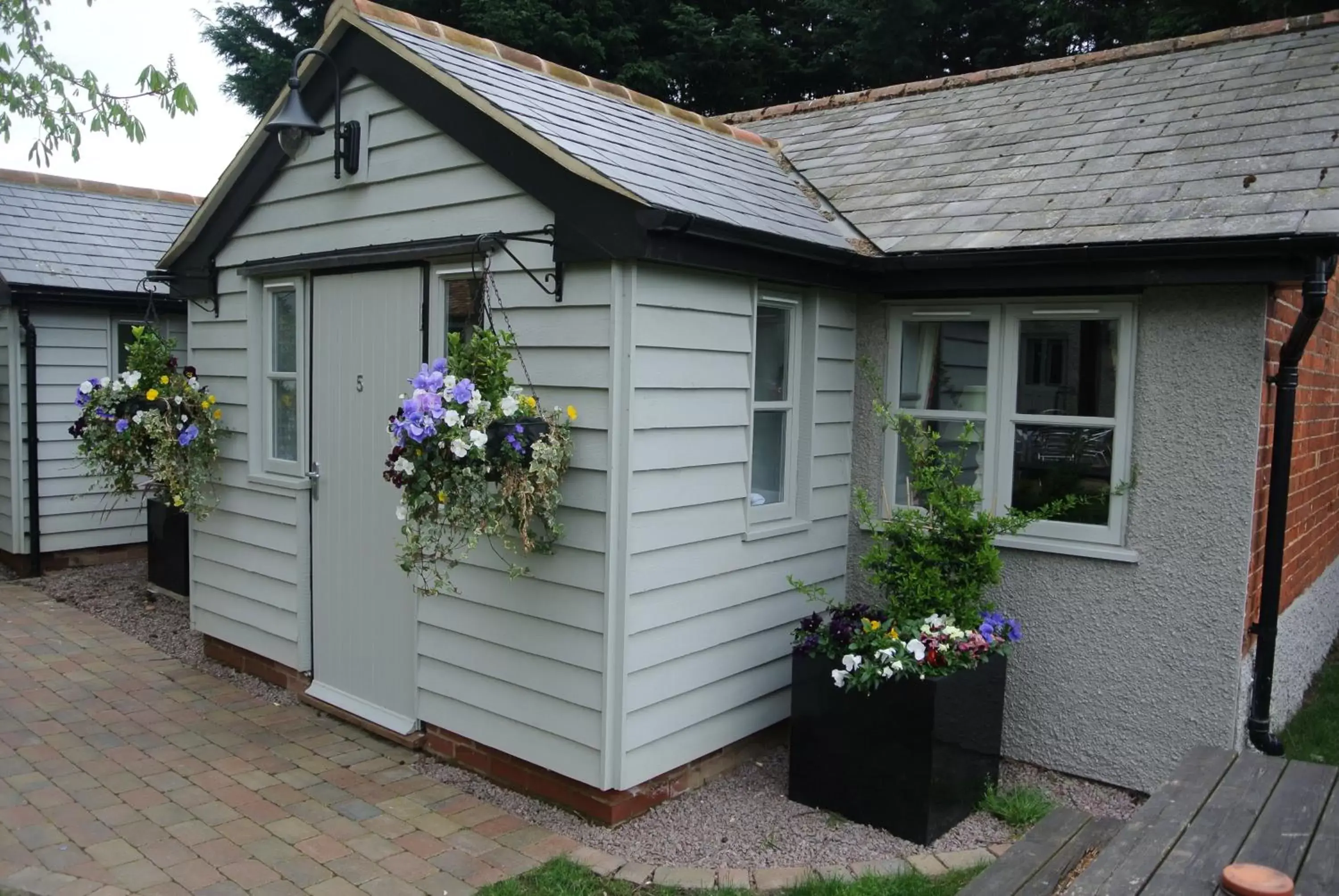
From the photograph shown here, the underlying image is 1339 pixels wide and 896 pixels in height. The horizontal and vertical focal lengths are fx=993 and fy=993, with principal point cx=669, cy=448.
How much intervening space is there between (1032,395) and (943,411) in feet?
1.57

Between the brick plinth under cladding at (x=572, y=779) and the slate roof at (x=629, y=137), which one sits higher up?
the slate roof at (x=629, y=137)

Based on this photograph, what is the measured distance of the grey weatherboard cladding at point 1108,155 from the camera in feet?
15.0

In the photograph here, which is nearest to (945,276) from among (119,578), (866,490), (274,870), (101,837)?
(866,490)

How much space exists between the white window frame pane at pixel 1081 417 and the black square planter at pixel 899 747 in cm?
82

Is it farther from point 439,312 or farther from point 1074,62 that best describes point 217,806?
point 1074,62

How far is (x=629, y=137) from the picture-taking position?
504 cm

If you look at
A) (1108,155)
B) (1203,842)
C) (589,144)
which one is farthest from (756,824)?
(1108,155)

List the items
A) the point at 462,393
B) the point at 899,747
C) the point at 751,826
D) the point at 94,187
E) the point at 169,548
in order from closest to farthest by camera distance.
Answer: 1. the point at 462,393
2. the point at 899,747
3. the point at 751,826
4. the point at 169,548
5. the point at 94,187

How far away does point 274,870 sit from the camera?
3.91m

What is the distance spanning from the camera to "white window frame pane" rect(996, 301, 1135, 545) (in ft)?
15.6

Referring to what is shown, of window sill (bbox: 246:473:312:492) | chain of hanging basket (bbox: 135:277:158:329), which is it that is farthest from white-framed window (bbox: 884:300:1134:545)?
chain of hanging basket (bbox: 135:277:158:329)

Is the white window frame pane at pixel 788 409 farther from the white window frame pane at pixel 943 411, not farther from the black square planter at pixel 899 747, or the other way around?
the black square planter at pixel 899 747

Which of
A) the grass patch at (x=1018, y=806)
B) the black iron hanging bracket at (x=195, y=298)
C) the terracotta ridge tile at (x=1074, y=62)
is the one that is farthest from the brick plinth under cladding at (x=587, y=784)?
the terracotta ridge tile at (x=1074, y=62)

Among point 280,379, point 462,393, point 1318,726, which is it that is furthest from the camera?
point 280,379
